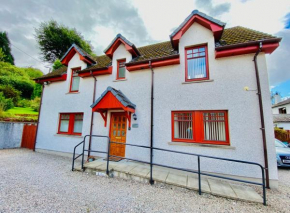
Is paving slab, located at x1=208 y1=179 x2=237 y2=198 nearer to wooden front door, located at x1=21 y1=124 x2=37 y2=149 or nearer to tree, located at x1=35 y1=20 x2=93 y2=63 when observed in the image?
wooden front door, located at x1=21 y1=124 x2=37 y2=149

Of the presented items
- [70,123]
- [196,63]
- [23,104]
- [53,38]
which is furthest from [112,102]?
[53,38]

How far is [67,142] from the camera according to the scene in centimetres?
830

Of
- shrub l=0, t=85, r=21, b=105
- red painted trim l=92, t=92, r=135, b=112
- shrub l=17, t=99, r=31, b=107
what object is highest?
shrub l=0, t=85, r=21, b=105

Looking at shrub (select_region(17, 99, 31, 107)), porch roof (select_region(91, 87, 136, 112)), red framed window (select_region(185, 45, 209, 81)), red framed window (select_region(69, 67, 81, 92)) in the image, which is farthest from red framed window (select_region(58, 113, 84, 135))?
shrub (select_region(17, 99, 31, 107))

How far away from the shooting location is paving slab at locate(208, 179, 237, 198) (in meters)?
3.87

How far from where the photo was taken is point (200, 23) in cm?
636

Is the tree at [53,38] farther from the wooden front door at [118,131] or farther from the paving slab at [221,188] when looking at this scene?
the paving slab at [221,188]

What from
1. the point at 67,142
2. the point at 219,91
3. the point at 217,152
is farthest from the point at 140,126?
the point at 67,142

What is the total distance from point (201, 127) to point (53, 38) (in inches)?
1185

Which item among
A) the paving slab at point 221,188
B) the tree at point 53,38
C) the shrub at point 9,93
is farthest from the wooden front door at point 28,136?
the tree at point 53,38

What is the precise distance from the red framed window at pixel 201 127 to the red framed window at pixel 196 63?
1.86 metres

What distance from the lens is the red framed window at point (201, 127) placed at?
17.9 ft

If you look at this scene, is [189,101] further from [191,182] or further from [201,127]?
[191,182]

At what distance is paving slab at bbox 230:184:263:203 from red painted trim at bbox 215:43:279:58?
5531 millimetres
